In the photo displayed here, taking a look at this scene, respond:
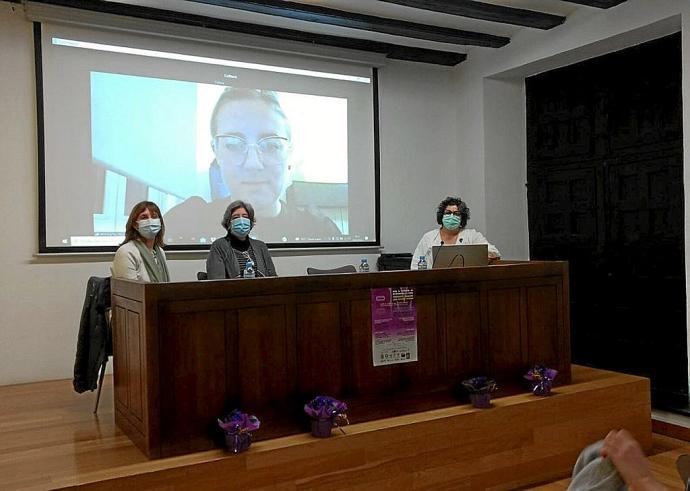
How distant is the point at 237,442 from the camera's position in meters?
2.58

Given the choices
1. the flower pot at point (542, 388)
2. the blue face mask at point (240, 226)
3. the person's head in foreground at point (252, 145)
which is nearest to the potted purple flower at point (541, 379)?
the flower pot at point (542, 388)

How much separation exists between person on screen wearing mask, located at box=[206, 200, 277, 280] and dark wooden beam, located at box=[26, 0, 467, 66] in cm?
173

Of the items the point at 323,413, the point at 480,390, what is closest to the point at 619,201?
the point at 480,390

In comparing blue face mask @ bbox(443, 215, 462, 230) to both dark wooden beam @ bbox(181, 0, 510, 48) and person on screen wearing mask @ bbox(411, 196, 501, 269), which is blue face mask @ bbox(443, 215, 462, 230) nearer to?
person on screen wearing mask @ bbox(411, 196, 501, 269)

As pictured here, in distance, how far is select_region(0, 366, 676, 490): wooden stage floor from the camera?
7.99 ft

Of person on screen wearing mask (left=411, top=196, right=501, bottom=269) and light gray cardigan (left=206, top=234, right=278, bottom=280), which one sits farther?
person on screen wearing mask (left=411, top=196, right=501, bottom=269)

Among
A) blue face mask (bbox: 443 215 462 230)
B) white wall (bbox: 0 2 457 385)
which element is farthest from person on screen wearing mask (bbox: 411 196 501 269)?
white wall (bbox: 0 2 457 385)

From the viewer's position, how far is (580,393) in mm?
3457

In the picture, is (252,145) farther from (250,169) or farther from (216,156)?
(216,156)

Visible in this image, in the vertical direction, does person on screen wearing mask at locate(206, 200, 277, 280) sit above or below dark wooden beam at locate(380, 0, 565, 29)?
below

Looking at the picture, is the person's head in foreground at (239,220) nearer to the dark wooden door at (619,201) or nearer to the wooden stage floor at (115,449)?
the wooden stage floor at (115,449)

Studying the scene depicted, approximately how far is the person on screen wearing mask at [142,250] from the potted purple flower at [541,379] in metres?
2.11

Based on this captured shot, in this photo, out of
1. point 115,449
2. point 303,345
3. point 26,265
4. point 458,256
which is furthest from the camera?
point 26,265

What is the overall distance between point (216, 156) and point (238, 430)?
2.96 m
